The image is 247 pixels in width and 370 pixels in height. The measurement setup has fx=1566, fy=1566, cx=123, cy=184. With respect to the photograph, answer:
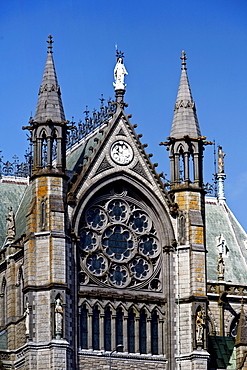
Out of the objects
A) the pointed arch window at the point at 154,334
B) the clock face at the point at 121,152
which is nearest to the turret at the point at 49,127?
the clock face at the point at 121,152

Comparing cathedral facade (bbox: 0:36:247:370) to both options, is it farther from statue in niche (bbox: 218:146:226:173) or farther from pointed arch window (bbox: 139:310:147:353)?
statue in niche (bbox: 218:146:226:173)

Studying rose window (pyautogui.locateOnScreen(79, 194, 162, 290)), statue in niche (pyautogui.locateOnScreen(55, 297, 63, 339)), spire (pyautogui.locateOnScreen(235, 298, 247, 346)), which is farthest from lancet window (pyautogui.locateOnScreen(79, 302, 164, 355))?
spire (pyautogui.locateOnScreen(235, 298, 247, 346))

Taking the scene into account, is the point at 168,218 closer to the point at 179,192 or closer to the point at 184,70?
the point at 179,192

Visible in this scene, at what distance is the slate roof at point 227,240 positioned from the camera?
108625mm

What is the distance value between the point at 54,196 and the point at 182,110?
10.8m

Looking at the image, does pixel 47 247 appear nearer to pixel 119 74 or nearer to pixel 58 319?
pixel 58 319

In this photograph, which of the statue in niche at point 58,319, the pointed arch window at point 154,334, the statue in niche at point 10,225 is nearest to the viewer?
the statue in niche at point 58,319

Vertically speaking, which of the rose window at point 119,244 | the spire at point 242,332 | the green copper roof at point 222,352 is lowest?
the green copper roof at point 222,352

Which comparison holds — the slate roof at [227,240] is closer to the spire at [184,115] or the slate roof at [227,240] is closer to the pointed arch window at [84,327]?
the spire at [184,115]

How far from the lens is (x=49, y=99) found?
95562 mm

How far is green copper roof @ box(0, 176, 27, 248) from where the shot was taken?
4151 inches

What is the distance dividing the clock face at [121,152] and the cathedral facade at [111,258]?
0.20 feet

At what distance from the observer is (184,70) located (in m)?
100

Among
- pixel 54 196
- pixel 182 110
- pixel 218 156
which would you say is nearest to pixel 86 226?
pixel 54 196
